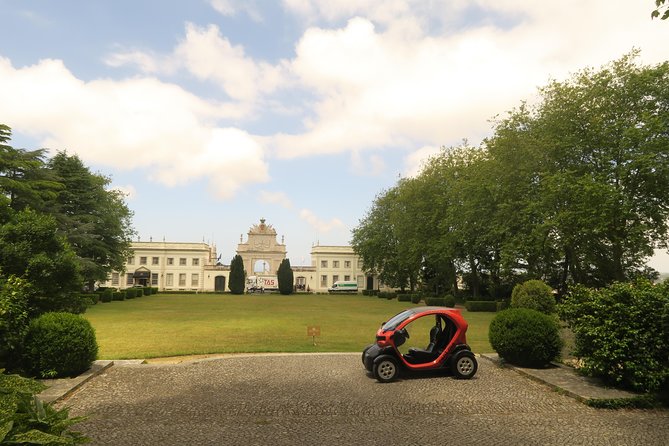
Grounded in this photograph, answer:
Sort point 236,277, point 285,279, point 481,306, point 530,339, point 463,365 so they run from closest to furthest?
1. point 463,365
2. point 530,339
3. point 481,306
4. point 236,277
5. point 285,279

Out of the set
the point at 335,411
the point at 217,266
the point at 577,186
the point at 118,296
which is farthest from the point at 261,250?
the point at 335,411

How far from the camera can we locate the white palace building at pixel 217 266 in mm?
82188

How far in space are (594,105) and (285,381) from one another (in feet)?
80.8

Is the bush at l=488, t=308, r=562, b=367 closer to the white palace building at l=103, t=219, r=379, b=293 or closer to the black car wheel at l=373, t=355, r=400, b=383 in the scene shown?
the black car wheel at l=373, t=355, r=400, b=383

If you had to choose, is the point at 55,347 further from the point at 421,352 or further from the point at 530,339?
the point at 530,339

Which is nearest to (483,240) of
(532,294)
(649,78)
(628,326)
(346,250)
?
(649,78)

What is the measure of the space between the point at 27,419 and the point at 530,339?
976cm

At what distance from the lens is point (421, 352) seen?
973cm

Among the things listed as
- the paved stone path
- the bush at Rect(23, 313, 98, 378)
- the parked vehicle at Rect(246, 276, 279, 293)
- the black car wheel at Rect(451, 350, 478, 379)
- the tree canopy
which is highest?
the tree canopy

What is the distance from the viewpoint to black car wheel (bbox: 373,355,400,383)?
9047mm

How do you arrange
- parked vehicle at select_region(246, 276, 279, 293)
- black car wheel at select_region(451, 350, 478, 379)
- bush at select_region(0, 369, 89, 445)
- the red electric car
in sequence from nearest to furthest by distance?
bush at select_region(0, 369, 89, 445)
the red electric car
black car wheel at select_region(451, 350, 478, 379)
parked vehicle at select_region(246, 276, 279, 293)

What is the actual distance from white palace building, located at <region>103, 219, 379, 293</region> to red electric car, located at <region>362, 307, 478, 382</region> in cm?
7162

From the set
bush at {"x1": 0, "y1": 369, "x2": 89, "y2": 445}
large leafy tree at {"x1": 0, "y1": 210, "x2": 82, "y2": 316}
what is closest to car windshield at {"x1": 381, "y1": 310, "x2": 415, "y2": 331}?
bush at {"x1": 0, "y1": 369, "x2": 89, "y2": 445}

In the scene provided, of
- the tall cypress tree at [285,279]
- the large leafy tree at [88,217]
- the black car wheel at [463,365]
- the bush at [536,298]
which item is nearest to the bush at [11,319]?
the black car wheel at [463,365]
